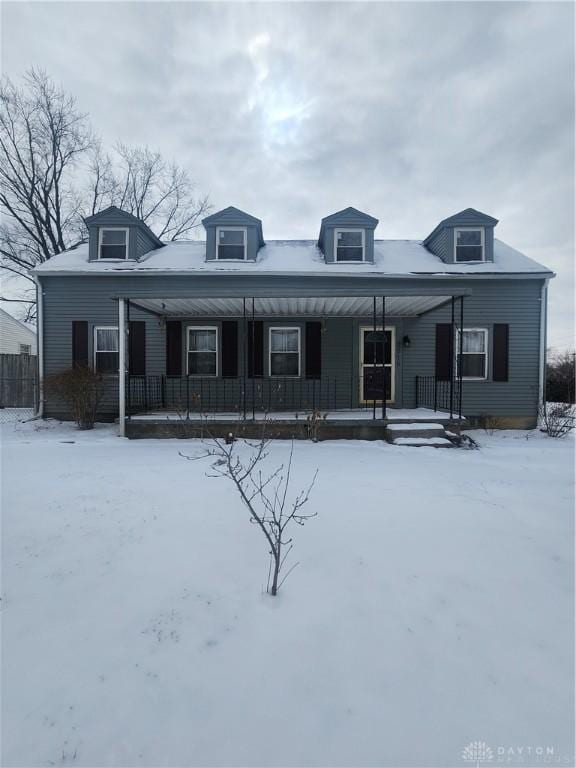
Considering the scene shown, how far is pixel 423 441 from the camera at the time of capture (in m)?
6.43

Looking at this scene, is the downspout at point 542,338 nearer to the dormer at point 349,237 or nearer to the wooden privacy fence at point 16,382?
the dormer at point 349,237

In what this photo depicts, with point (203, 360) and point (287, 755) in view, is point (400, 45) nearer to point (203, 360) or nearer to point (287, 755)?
point (203, 360)

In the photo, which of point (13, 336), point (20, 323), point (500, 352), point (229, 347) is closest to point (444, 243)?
point (500, 352)

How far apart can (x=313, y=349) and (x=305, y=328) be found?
Result: 0.61 metres

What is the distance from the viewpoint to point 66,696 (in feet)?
5.28

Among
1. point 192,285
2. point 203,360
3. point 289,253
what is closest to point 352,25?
point 289,253

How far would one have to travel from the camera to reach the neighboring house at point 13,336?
64.3 feet

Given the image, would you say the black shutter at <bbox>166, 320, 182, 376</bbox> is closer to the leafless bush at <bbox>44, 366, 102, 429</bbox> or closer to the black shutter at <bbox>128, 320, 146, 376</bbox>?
the black shutter at <bbox>128, 320, 146, 376</bbox>

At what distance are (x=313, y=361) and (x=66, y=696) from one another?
8.19m

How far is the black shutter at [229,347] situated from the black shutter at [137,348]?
6.93ft

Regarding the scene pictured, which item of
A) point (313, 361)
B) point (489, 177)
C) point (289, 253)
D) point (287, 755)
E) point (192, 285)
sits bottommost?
point (287, 755)

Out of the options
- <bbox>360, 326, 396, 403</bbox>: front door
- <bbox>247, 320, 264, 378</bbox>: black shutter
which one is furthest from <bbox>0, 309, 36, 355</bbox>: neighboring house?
<bbox>360, 326, 396, 403</bbox>: front door

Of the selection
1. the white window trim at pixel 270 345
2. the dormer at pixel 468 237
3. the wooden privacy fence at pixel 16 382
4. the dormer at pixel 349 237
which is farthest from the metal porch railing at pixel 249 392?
the wooden privacy fence at pixel 16 382

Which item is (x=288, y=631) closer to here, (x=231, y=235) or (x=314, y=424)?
(x=314, y=424)
